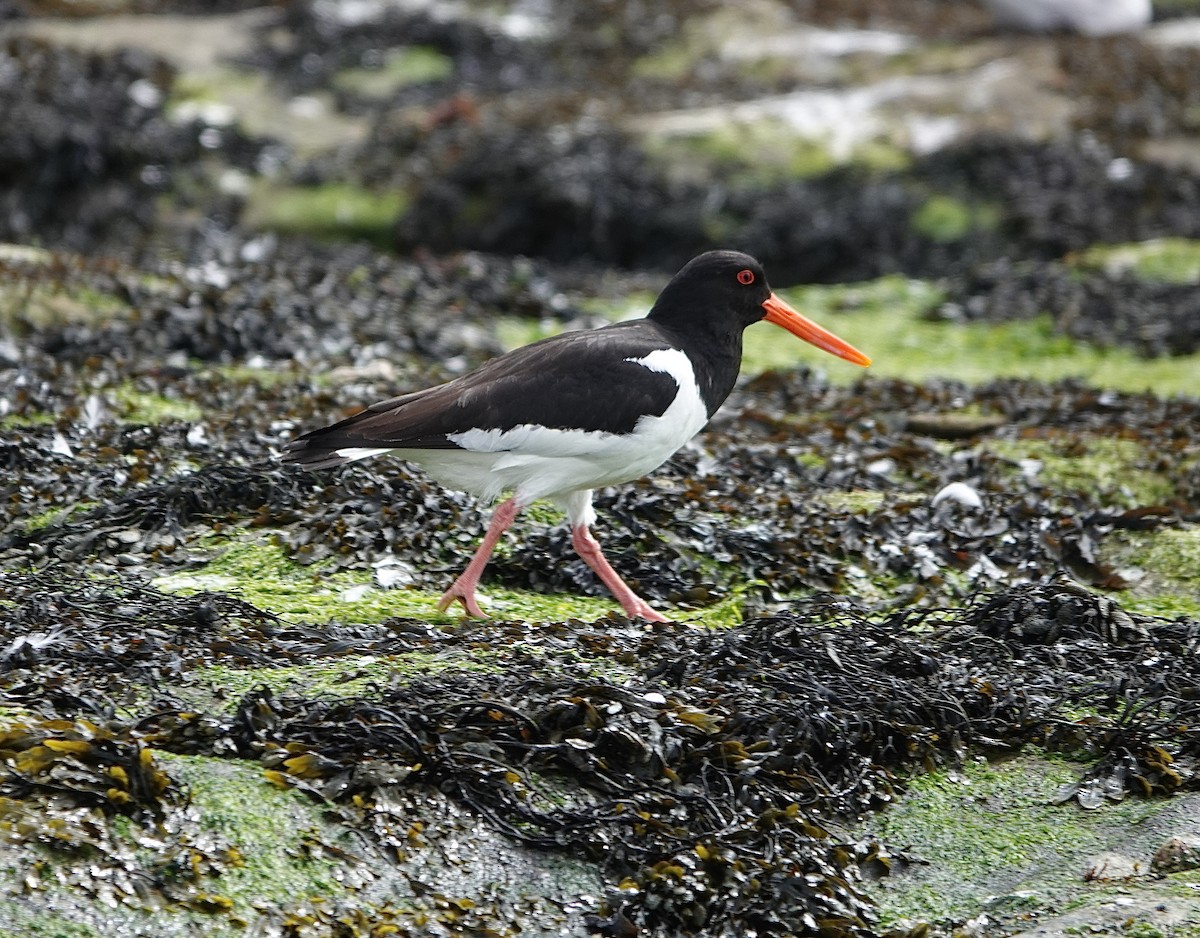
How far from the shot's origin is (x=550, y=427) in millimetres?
6035

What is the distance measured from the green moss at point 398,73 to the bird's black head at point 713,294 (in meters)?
10.7

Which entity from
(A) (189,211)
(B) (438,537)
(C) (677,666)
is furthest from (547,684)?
(A) (189,211)

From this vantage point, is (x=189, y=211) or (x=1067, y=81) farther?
(x=1067, y=81)

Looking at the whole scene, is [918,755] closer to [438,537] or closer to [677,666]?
[677,666]

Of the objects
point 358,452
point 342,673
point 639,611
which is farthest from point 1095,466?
point 342,673

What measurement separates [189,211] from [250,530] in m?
8.42

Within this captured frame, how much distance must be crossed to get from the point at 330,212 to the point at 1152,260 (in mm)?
7130

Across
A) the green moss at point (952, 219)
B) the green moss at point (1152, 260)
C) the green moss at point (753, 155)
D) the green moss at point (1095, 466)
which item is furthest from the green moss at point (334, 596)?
the green moss at point (753, 155)

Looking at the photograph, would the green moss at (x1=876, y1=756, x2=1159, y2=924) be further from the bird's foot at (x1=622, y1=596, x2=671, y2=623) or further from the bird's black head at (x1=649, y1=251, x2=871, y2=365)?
the bird's black head at (x1=649, y1=251, x2=871, y2=365)

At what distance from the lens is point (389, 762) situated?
15.2ft

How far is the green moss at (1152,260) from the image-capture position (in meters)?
12.0

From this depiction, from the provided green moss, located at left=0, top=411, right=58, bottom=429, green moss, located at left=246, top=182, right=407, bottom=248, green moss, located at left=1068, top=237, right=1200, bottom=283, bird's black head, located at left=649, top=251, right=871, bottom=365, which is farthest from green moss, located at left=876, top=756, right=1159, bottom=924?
green moss, located at left=246, top=182, right=407, bottom=248

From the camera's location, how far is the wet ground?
4.46m

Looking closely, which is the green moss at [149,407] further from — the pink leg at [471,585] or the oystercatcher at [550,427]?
the pink leg at [471,585]
